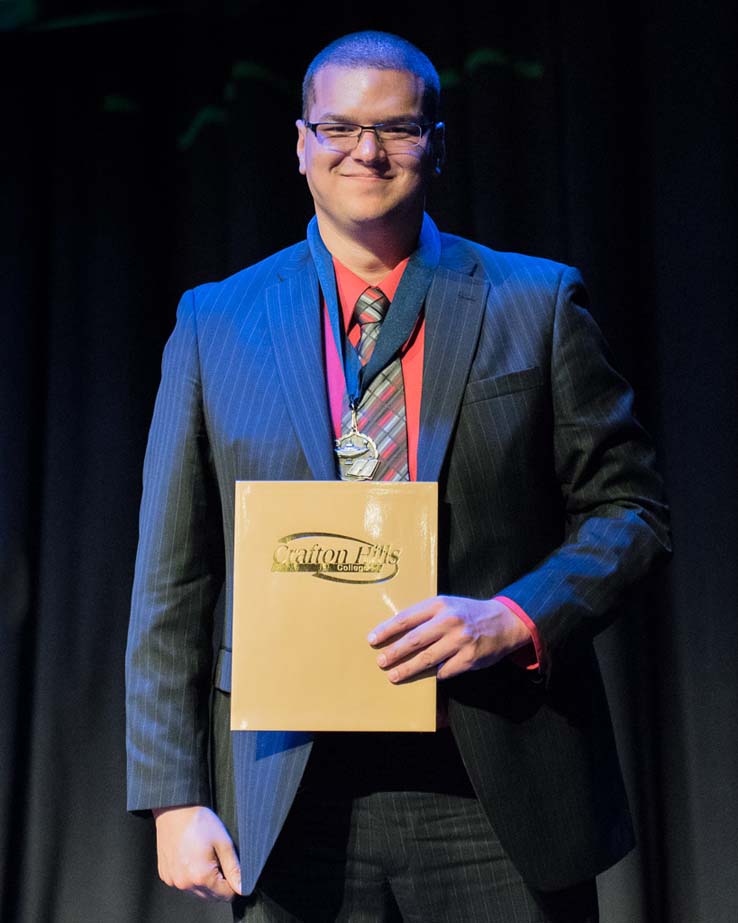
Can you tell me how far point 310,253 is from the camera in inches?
57.1

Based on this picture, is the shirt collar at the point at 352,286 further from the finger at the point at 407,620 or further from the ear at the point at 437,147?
the finger at the point at 407,620

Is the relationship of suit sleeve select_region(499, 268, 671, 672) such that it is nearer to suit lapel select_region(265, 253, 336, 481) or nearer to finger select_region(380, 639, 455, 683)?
finger select_region(380, 639, 455, 683)

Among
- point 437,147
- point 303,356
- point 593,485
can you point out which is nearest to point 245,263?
point 437,147

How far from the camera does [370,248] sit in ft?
4.63

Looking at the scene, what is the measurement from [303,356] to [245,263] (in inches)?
51.4

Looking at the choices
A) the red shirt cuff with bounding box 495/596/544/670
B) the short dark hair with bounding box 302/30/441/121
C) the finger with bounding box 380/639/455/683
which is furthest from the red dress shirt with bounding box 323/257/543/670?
the short dark hair with bounding box 302/30/441/121

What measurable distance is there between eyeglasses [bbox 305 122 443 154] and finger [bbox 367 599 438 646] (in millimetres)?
563

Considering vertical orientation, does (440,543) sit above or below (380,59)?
below

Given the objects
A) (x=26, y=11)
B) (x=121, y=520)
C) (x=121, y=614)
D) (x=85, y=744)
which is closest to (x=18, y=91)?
(x=26, y=11)

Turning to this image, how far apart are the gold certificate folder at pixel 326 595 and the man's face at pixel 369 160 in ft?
1.27

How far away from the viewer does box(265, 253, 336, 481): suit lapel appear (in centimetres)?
127

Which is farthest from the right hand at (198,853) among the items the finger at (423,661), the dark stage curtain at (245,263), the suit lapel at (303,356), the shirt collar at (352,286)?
the dark stage curtain at (245,263)

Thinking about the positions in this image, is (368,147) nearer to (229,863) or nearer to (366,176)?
(366,176)

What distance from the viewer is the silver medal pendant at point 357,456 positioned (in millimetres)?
1271
